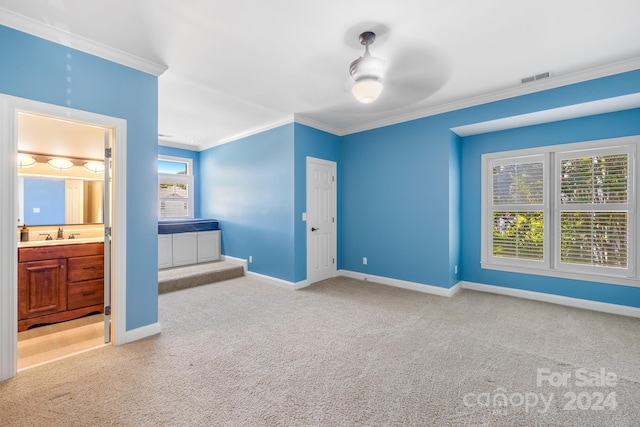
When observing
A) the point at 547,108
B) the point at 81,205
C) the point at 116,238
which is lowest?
the point at 116,238

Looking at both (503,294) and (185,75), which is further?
(503,294)

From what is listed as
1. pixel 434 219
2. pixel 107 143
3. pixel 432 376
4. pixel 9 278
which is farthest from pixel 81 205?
pixel 434 219

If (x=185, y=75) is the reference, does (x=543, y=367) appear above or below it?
below

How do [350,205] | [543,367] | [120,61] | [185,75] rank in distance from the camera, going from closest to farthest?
[543,367], [120,61], [185,75], [350,205]

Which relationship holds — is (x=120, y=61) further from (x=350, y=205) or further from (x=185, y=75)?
(x=350, y=205)

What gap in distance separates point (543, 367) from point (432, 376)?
3.11ft

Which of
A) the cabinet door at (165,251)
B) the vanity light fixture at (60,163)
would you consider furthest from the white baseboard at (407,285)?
the vanity light fixture at (60,163)

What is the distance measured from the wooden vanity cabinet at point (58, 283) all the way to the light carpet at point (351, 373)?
37.3 inches

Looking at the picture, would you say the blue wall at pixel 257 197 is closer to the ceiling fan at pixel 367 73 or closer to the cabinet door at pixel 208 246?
the cabinet door at pixel 208 246

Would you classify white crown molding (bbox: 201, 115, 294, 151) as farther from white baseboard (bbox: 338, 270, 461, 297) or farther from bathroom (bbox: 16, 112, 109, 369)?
white baseboard (bbox: 338, 270, 461, 297)

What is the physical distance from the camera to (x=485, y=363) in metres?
2.34

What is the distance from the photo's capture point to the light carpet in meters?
1.76

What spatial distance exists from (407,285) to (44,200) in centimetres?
509

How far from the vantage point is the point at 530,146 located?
390 cm
